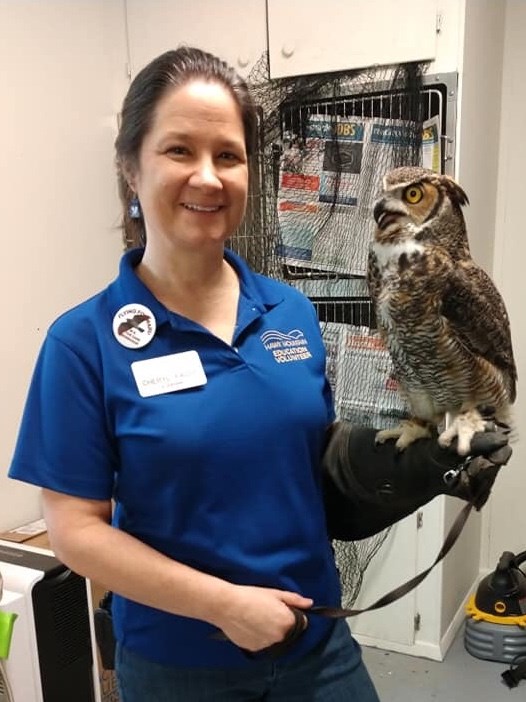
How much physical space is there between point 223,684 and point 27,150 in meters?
1.75

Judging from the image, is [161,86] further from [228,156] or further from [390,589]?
[390,589]

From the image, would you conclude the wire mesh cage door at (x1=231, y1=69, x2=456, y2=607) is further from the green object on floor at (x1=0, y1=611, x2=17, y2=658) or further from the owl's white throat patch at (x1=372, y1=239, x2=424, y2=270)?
the green object on floor at (x1=0, y1=611, x2=17, y2=658)

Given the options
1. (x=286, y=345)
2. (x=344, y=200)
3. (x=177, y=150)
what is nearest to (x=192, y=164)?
Answer: (x=177, y=150)

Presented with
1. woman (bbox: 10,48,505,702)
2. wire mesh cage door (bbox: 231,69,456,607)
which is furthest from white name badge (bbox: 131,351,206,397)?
wire mesh cage door (bbox: 231,69,456,607)

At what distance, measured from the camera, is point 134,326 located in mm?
915

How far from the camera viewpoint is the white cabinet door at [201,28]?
216 centimetres

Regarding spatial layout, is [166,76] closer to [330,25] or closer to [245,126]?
[245,126]

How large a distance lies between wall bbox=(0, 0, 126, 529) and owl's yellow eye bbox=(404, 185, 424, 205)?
4.77 feet

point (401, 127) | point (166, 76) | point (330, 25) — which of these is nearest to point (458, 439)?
point (166, 76)

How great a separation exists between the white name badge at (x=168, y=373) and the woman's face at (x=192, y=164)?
165 mm

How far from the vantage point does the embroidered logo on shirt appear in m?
0.97

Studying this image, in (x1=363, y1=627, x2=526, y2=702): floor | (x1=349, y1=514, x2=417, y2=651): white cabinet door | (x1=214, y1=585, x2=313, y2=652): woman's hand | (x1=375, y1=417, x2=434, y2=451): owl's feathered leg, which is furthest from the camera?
(x1=349, y1=514, x2=417, y2=651): white cabinet door

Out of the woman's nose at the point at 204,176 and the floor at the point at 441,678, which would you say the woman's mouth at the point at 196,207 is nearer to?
the woman's nose at the point at 204,176

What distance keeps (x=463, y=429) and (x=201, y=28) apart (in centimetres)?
182
